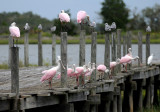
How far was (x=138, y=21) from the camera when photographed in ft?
232

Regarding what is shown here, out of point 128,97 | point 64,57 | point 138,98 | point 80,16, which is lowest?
point 138,98

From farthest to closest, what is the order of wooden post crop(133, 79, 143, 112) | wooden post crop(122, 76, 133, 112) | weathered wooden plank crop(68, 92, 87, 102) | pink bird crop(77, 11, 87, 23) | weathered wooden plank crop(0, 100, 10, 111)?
wooden post crop(133, 79, 143, 112), wooden post crop(122, 76, 133, 112), pink bird crop(77, 11, 87, 23), weathered wooden plank crop(68, 92, 87, 102), weathered wooden plank crop(0, 100, 10, 111)

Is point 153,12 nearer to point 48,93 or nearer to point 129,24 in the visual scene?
point 129,24

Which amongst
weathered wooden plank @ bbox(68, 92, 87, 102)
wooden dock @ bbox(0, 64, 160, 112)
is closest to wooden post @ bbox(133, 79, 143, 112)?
wooden dock @ bbox(0, 64, 160, 112)

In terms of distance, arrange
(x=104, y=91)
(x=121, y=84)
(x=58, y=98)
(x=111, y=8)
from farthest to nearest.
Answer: (x=111, y=8), (x=121, y=84), (x=104, y=91), (x=58, y=98)

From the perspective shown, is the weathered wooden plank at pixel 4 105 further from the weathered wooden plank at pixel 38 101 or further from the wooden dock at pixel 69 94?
the weathered wooden plank at pixel 38 101

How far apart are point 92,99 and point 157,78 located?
27.7 feet

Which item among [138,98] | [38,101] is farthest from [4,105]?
[138,98]

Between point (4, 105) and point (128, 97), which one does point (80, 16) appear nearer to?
point (4, 105)

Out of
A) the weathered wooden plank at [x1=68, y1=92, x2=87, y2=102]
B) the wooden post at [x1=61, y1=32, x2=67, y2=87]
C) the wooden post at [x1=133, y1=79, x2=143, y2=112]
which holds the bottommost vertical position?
the wooden post at [x1=133, y1=79, x2=143, y2=112]

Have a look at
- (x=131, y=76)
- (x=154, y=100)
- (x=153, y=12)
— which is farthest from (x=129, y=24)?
(x=131, y=76)

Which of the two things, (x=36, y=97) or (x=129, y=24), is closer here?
(x=36, y=97)

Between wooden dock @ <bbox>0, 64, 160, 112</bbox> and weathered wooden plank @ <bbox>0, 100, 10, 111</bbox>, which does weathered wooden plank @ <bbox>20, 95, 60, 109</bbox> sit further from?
weathered wooden plank @ <bbox>0, 100, 10, 111</bbox>

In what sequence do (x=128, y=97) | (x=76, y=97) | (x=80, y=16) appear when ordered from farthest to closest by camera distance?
(x=128, y=97) < (x=80, y=16) < (x=76, y=97)
